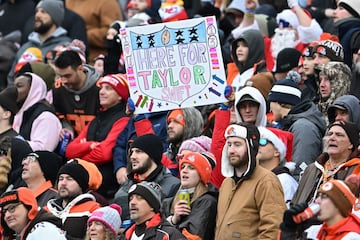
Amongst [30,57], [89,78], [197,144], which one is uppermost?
[197,144]

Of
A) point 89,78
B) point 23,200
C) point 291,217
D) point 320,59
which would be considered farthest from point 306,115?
point 291,217

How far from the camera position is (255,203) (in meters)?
12.1

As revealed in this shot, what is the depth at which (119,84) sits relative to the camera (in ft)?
50.4

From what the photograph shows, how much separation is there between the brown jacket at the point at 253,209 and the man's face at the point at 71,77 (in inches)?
168

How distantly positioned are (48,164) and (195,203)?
2.37 meters

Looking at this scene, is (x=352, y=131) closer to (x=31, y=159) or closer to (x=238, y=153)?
(x=238, y=153)

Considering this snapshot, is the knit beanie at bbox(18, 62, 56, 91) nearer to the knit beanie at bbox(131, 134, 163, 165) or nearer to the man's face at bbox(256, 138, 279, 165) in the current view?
the knit beanie at bbox(131, 134, 163, 165)

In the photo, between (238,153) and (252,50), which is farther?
(252,50)

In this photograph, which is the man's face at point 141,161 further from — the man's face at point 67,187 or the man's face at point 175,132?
the man's face at point 175,132

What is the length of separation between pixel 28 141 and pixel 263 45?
2.80m

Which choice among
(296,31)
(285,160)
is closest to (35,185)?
(285,160)

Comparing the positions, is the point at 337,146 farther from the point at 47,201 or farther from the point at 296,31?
the point at 296,31

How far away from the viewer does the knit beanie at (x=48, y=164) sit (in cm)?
1455

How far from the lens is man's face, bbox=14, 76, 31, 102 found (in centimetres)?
1616
